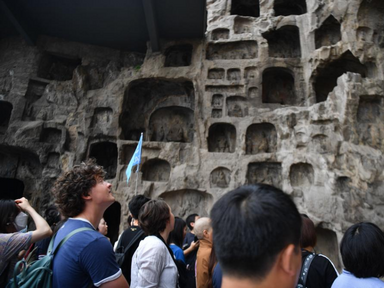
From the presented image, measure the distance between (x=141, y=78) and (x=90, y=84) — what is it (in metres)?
3.60

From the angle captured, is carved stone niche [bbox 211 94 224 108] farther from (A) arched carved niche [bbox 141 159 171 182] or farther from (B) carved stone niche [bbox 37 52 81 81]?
(B) carved stone niche [bbox 37 52 81 81]

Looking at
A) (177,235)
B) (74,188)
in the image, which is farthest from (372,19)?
(74,188)

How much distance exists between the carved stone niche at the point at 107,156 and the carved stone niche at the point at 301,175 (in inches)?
355

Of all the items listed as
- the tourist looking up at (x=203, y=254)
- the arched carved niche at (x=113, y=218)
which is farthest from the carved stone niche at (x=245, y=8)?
the tourist looking up at (x=203, y=254)

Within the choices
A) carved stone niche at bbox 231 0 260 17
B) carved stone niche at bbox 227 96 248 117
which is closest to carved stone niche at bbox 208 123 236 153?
carved stone niche at bbox 227 96 248 117

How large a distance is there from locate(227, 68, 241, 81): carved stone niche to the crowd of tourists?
1209cm

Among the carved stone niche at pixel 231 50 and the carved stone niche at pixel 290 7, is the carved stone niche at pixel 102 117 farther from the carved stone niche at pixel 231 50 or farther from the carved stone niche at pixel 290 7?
the carved stone niche at pixel 290 7

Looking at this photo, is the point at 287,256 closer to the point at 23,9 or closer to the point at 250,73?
the point at 250,73

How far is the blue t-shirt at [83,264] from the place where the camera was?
1.68 meters

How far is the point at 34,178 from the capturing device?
1430cm

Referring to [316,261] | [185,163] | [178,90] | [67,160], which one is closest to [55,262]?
[316,261]

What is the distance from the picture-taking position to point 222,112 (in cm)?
1380

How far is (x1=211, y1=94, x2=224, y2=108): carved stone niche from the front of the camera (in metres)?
14.0

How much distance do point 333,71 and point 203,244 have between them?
1350 cm
